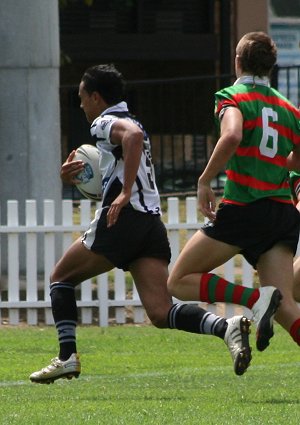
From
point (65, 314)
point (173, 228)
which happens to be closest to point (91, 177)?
point (65, 314)

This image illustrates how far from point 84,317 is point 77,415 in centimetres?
668

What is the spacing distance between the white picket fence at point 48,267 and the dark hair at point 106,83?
4.91 metres

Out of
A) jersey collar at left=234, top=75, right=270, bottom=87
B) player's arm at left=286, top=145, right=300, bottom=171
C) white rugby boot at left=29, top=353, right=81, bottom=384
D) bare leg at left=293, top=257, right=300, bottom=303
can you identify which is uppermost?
jersey collar at left=234, top=75, right=270, bottom=87

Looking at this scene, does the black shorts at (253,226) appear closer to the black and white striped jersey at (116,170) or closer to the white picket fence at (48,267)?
the black and white striped jersey at (116,170)

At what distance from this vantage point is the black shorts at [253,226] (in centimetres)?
801

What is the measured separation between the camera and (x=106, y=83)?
28.5 ft

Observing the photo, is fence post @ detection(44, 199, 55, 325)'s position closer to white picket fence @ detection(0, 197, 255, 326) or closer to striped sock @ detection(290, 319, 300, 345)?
white picket fence @ detection(0, 197, 255, 326)

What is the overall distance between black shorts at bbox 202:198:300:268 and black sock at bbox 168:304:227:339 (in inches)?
16.0

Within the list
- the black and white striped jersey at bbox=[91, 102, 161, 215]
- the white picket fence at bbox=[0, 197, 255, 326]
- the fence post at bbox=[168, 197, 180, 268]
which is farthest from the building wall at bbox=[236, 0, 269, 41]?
the black and white striped jersey at bbox=[91, 102, 161, 215]

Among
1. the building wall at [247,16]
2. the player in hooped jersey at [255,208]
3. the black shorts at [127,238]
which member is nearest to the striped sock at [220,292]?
the player in hooped jersey at [255,208]

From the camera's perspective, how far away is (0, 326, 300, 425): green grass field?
7.38 metres

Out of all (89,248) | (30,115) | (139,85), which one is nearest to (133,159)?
(89,248)

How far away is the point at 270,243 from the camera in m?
8.07

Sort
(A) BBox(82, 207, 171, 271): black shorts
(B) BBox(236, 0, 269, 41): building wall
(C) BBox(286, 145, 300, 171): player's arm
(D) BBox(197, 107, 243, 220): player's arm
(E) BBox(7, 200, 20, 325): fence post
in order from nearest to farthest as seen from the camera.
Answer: (D) BBox(197, 107, 243, 220): player's arm, (C) BBox(286, 145, 300, 171): player's arm, (A) BBox(82, 207, 171, 271): black shorts, (E) BBox(7, 200, 20, 325): fence post, (B) BBox(236, 0, 269, 41): building wall
